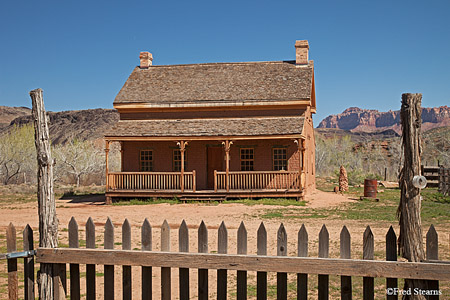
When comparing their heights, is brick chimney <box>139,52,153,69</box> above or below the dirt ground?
above

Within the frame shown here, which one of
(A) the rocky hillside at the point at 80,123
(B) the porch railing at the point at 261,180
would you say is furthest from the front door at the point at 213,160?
(A) the rocky hillside at the point at 80,123

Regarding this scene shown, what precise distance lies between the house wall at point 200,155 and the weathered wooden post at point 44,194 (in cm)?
1968

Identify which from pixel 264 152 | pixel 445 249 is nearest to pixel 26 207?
pixel 264 152

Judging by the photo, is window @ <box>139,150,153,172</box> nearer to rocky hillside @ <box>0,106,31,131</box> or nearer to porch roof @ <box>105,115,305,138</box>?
porch roof @ <box>105,115,305,138</box>

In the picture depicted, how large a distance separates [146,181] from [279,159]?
7042mm

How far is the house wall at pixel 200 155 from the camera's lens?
78.1ft

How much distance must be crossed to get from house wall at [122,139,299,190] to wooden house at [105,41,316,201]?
53mm

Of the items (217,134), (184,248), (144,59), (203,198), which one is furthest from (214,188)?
(184,248)

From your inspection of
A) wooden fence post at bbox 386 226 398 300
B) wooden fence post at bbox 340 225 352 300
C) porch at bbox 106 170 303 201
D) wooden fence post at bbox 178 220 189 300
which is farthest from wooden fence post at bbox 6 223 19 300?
porch at bbox 106 170 303 201

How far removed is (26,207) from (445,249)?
18250 mm

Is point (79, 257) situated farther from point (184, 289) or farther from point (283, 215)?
point (283, 215)

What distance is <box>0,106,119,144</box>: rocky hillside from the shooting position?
106312 mm

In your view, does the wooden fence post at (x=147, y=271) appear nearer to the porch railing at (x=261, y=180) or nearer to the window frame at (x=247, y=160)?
the porch railing at (x=261, y=180)

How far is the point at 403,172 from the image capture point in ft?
13.3
